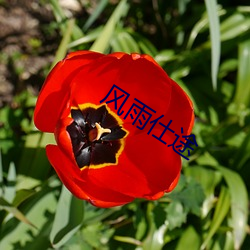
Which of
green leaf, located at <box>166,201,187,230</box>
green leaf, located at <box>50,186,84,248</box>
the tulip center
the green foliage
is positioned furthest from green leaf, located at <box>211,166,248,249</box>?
green leaf, located at <box>50,186,84,248</box>

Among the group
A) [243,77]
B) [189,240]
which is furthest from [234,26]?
[189,240]

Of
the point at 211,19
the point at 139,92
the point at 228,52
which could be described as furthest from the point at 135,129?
the point at 228,52

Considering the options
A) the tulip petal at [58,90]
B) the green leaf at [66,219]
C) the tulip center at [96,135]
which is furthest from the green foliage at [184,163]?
the tulip petal at [58,90]

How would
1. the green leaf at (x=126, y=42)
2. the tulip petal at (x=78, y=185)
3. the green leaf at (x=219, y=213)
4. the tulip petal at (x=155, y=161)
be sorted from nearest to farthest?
the tulip petal at (x=78, y=185) → the tulip petal at (x=155, y=161) → the green leaf at (x=219, y=213) → the green leaf at (x=126, y=42)

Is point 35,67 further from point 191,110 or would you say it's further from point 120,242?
point 191,110

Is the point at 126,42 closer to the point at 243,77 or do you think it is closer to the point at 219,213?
the point at 243,77

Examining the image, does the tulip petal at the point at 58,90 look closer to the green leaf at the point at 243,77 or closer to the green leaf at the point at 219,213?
the green leaf at the point at 219,213

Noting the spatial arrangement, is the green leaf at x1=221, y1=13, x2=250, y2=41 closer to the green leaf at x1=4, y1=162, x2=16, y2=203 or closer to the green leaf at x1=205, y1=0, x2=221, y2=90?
the green leaf at x1=205, y1=0, x2=221, y2=90
